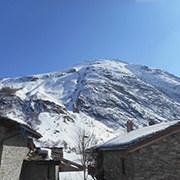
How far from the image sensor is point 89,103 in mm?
71438

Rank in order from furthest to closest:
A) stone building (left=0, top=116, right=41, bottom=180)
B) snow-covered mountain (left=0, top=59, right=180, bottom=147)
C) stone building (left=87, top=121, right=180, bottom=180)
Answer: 1. snow-covered mountain (left=0, top=59, right=180, bottom=147)
2. stone building (left=0, top=116, right=41, bottom=180)
3. stone building (left=87, top=121, right=180, bottom=180)

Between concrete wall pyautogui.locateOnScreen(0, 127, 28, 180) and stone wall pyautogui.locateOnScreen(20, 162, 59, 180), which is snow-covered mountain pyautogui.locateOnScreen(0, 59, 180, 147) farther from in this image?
concrete wall pyautogui.locateOnScreen(0, 127, 28, 180)

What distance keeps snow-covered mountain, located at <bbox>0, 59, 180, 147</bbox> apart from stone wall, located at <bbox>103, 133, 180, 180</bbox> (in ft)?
91.1

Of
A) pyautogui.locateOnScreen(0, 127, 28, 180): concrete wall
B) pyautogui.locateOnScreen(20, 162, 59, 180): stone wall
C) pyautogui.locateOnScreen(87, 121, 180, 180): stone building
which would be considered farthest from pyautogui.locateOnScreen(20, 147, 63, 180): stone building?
pyautogui.locateOnScreen(87, 121, 180, 180): stone building

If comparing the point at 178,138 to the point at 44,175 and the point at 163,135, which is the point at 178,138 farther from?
the point at 44,175

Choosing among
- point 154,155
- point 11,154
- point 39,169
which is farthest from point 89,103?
point 154,155

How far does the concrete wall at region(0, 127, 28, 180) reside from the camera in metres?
8.30

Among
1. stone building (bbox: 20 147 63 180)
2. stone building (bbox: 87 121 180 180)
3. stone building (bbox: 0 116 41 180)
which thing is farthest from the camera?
stone building (bbox: 20 147 63 180)

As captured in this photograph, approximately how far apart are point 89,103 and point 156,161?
63.4 meters

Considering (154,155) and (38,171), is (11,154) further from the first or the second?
(154,155)

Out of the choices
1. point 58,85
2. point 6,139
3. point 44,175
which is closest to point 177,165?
point 44,175

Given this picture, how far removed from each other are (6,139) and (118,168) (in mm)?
7015

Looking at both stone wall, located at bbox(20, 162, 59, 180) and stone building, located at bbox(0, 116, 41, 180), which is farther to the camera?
stone wall, located at bbox(20, 162, 59, 180)

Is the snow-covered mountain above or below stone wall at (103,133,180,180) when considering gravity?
above
